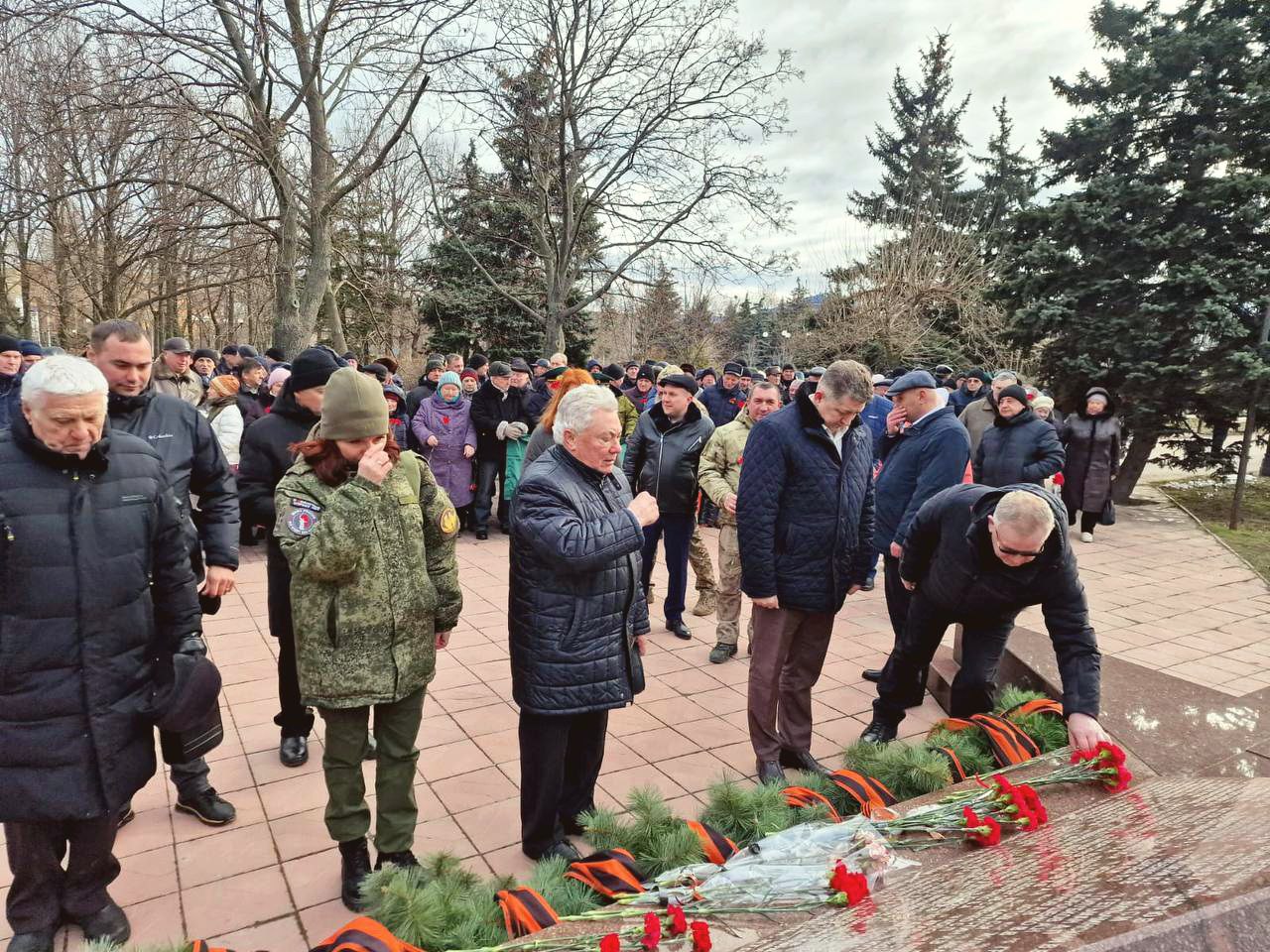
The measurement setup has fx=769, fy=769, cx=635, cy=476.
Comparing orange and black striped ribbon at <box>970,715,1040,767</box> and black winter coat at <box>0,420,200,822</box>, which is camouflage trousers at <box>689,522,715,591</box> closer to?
orange and black striped ribbon at <box>970,715,1040,767</box>

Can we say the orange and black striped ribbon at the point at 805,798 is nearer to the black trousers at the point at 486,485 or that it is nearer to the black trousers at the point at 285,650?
the black trousers at the point at 285,650

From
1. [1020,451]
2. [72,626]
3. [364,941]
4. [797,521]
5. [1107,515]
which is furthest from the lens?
[1107,515]

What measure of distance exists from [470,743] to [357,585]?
1733 millimetres

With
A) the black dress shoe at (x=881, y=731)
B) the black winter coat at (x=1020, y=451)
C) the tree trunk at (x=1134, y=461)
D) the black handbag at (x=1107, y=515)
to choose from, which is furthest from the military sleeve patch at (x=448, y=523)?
the tree trunk at (x=1134, y=461)

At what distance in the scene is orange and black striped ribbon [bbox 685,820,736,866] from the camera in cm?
214

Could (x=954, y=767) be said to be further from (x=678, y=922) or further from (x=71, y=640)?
(x=71, y=640)

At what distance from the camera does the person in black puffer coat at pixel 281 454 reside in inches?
136

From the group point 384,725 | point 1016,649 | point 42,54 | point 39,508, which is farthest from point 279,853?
point 42,54

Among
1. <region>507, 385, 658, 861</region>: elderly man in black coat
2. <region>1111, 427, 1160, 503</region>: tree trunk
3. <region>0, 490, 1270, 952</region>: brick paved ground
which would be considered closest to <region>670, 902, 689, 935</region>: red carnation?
<region>507, 385, 658, 861</region>: elderly man in black coat

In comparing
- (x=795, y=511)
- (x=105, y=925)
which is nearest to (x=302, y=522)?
(x=105, y=925)

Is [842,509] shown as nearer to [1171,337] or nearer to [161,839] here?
[161,839]

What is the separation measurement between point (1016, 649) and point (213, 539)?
4.05m

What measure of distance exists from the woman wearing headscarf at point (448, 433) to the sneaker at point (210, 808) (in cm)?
521

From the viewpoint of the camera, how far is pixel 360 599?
2576mm
